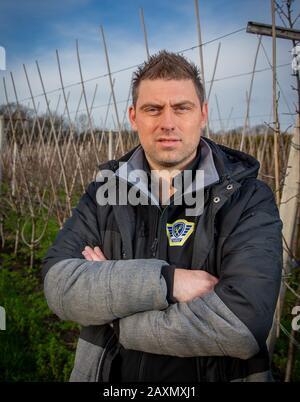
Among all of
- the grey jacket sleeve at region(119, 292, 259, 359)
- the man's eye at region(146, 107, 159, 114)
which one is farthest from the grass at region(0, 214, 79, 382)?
the man's eye at region(146, 107, 159, 114)

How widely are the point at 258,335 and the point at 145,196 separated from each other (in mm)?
550

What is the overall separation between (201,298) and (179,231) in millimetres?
246

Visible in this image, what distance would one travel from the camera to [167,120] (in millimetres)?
1229

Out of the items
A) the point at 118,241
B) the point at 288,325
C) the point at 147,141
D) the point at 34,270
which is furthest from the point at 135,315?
A: the point at 34,270

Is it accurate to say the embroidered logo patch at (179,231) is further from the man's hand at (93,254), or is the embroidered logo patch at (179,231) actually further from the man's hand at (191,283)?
the man's hand at (93,254)

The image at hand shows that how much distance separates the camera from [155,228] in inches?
48.8

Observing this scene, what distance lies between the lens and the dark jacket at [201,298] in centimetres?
101

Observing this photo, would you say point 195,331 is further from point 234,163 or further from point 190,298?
point 234,163

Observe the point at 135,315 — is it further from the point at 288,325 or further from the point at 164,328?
the point at 288,325

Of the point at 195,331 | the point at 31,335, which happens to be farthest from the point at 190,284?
the point at 31,335

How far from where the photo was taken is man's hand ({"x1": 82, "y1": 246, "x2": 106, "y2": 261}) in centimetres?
125

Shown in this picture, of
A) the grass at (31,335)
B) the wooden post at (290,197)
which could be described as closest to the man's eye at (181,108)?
the wooden post at (290,197)

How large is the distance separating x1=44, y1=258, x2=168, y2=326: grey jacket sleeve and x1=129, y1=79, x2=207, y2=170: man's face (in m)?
0.39

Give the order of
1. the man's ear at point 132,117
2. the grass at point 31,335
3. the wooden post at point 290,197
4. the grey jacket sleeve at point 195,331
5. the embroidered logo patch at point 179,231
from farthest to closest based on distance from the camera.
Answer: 1. the grass at point 31,335
2. the wooden post at point 290,197
3. the man's ear at point 132,117
4. the embroidered logo patch at point 179,231
5. the grey jacket sleeve at point 195,331
